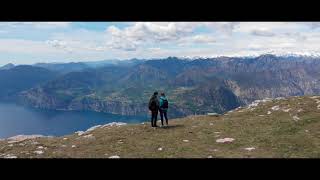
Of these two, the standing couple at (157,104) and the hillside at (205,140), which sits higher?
the standing couple at (157,104)

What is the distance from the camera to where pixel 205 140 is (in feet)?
109

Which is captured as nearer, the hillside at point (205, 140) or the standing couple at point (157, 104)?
the hillside at point (205, 140)

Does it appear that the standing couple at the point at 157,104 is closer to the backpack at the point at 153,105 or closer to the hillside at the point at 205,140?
the backpack at the point at 153,105

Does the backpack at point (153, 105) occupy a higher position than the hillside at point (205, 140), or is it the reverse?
the backpack at point (153, 105)

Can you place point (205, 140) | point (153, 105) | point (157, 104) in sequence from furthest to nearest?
point (157, 104), point (153, 105), point (205, 140)

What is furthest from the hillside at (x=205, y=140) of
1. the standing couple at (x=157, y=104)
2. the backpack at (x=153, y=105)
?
the backpack at (x=153, y=105)

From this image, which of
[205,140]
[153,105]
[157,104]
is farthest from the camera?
[157,104]

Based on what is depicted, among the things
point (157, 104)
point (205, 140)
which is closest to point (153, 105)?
point (157, 104)

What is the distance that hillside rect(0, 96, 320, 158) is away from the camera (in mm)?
28625

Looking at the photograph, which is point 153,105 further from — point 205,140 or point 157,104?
point 205,140

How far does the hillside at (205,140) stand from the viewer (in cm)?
2862

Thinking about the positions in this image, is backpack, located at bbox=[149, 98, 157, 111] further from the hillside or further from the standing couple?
the hillside
